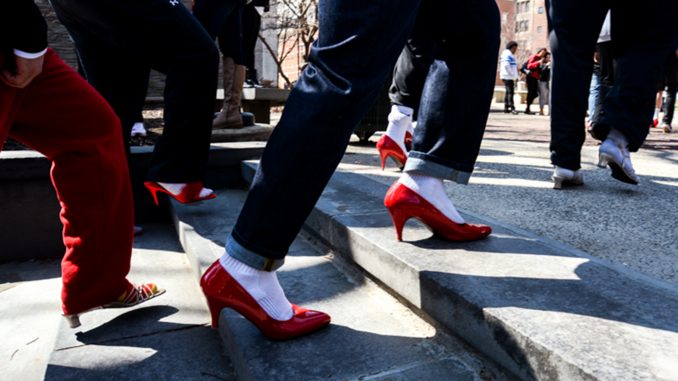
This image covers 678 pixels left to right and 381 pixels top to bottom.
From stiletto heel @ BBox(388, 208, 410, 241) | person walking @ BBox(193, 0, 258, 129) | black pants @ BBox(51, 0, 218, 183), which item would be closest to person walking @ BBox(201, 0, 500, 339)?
stiletto heel @ BBox(388, 208, 410, 241)

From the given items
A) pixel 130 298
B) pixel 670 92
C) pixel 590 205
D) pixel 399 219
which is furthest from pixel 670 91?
pixel 130 298

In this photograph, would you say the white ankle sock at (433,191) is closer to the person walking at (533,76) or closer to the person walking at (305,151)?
the person walking at (305,151)

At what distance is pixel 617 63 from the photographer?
251cm

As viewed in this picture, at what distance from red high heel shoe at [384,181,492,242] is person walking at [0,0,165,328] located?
2.64 ft

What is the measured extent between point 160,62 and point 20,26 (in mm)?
889

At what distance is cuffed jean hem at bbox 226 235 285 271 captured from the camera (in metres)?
1.15

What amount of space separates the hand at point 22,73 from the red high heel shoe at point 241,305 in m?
0.65

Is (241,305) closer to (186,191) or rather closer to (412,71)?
(186,191)

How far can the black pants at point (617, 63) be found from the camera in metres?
2.35

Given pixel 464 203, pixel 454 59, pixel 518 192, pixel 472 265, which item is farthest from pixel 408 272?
pixel 518 192

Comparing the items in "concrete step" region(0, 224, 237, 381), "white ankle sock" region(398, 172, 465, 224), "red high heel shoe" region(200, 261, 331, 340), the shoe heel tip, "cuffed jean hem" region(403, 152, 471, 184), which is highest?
"cuffed jean hem" region(403, 152, 471, 184)

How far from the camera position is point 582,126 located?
2551 millimetres

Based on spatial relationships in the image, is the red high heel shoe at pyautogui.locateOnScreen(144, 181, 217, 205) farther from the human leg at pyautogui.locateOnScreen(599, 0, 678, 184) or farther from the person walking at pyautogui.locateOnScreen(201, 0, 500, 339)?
the human leg at pyautogui.locateOnScreen(599, 0, 678, 184)

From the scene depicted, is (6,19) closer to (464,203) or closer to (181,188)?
(181,188)
